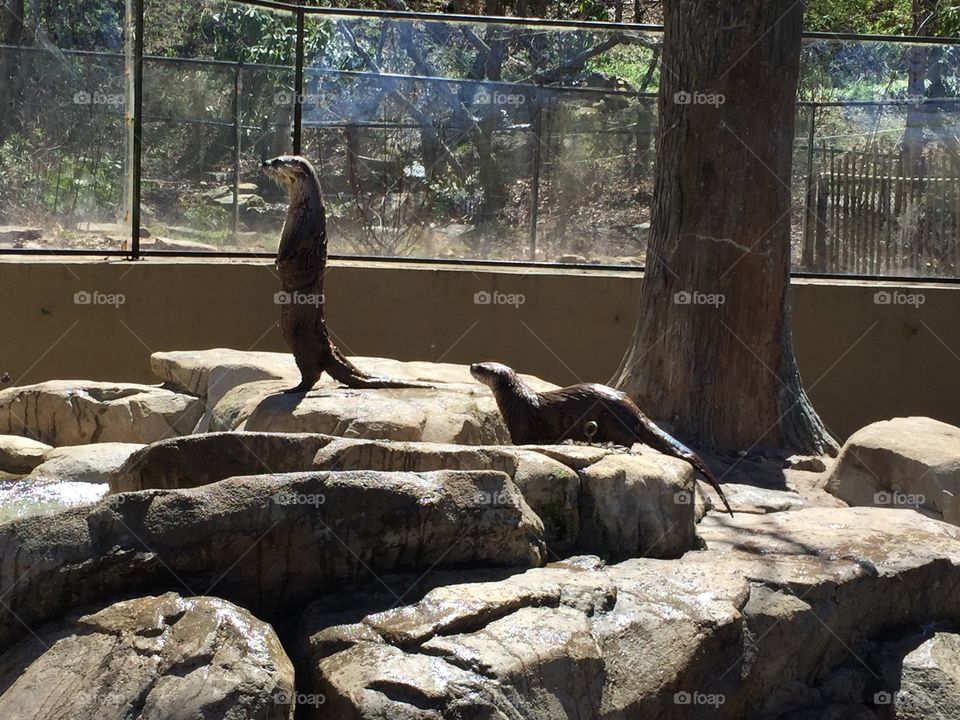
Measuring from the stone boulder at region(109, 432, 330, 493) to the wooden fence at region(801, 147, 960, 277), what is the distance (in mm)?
6385

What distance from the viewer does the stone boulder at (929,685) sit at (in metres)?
4.29

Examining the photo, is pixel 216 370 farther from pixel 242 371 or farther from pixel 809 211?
pixel 809 211

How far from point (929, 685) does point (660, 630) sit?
1189mm

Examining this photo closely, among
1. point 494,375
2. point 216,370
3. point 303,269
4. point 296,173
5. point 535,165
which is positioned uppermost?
point 535,165

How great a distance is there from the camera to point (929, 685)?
4363mm

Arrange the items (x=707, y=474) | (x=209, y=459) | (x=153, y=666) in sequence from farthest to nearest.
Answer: (x=707, y=474)
(x=209, y=459)
(x=153, y=666)

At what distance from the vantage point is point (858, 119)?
9766mm

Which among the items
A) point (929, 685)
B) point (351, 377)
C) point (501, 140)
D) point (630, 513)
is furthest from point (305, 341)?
point (501, 140)

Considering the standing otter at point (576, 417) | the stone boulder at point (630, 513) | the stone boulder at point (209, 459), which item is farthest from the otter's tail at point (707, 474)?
the stone boulder at point (209, 459)

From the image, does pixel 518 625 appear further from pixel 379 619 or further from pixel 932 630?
pixel 932 630

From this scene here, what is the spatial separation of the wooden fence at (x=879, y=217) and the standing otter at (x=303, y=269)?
4.91 meters

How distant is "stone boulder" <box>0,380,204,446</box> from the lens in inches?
276

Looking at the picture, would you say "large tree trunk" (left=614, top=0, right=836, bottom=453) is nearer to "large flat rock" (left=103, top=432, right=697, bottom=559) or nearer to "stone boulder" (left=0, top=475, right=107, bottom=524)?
"large flat rock" (left=103, top=432, right=697, bottom=559)

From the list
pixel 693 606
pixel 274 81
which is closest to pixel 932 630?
pixel 693 606
